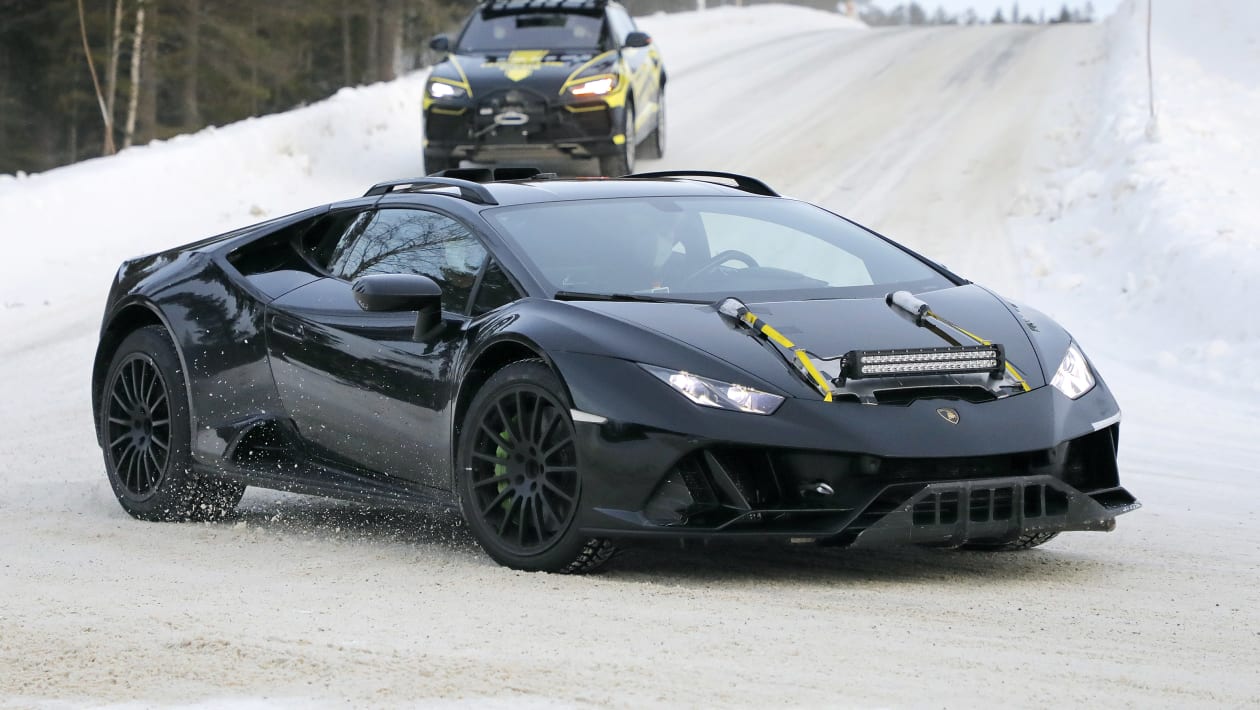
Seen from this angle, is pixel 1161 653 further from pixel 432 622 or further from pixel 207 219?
pixel 207 219

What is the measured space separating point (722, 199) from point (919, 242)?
7.96m

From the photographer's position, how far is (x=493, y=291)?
5934 mm

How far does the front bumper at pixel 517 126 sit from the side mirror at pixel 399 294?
10.3 metres

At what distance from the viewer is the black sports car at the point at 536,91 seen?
16172 mm

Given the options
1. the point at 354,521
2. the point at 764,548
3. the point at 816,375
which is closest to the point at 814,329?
the point at 816,375

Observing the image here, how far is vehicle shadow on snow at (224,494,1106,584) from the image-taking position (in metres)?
5.46

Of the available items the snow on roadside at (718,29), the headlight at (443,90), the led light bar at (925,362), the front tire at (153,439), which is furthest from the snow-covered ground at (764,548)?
the snow on roadside at (718,29)

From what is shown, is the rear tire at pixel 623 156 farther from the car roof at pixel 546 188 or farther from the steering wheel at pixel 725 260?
the steering wheel at pixel 725 260

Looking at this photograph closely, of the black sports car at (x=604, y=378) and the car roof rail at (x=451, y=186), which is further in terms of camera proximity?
the car roof rail at (x=451, y=186)

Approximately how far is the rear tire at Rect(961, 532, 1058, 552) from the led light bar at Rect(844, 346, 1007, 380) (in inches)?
26.2

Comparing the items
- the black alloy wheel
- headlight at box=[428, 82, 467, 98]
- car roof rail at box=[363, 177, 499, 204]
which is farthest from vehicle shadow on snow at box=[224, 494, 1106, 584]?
headlight at box=[428, 82, 467, 98]

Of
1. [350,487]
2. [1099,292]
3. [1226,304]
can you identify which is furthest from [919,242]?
[350,487]

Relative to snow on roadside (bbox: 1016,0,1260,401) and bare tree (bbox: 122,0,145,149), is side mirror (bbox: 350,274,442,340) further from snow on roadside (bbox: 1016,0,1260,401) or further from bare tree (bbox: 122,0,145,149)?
bare tree (bbox: 122,0,145,149)

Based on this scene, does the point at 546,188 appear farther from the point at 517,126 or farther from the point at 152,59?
the point at 152,59
